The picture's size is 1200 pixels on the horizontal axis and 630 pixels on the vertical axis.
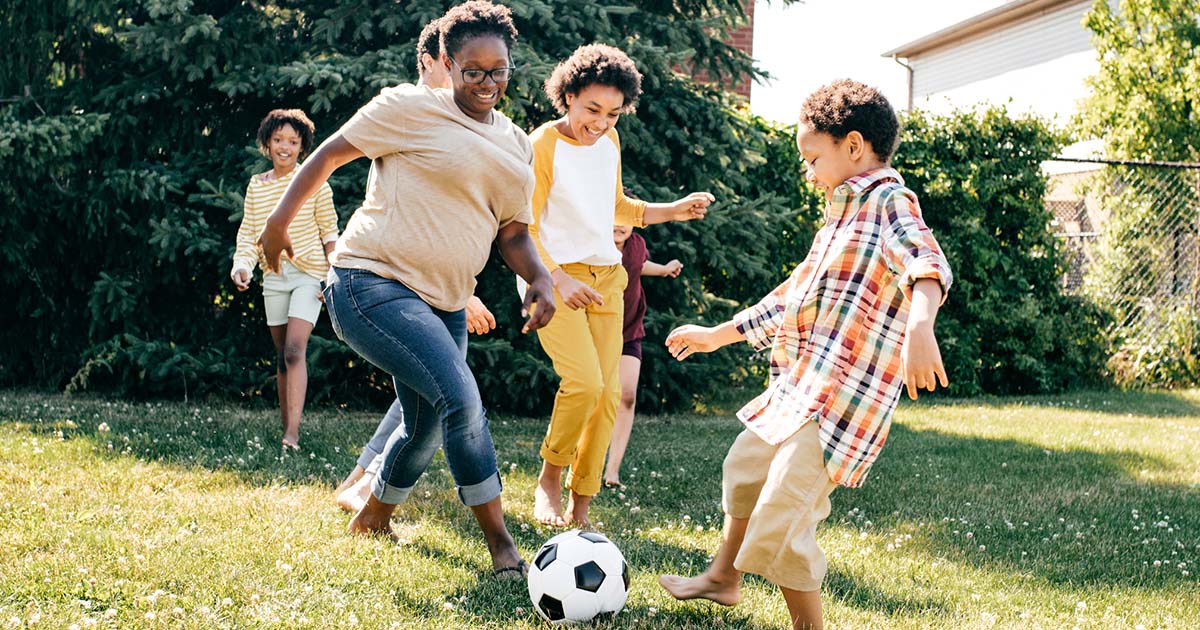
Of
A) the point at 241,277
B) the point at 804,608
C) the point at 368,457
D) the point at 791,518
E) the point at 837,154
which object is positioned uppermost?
the point at 837,154

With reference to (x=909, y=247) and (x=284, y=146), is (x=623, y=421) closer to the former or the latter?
(x=284, y=146)

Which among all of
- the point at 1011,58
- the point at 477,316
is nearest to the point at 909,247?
the point at 477,316

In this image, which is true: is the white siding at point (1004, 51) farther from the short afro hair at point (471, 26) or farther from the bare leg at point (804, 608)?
the bare leg at point (804, 608)

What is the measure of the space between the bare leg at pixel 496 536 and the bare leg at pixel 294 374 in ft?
10.1

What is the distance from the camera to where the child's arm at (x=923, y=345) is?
2.90 meters

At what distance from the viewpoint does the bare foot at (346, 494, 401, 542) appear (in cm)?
449

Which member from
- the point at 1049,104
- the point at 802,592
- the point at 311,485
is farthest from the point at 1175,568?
the point at 1049,104

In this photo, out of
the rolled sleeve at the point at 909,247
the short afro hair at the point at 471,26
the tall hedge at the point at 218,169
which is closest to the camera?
the rolled sleeve at the point at 909,247

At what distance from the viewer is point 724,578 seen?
12.1 feet

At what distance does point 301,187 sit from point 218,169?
579cm

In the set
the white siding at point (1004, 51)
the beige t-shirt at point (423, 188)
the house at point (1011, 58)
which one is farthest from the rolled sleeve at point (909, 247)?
the white siding at point (1004, 51)

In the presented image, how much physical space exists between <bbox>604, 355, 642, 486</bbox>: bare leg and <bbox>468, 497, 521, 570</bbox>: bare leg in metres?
2.20

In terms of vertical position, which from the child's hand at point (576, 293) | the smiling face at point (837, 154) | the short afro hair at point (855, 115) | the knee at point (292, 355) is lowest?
the knee at point (292, 355)

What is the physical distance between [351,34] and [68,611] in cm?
698
